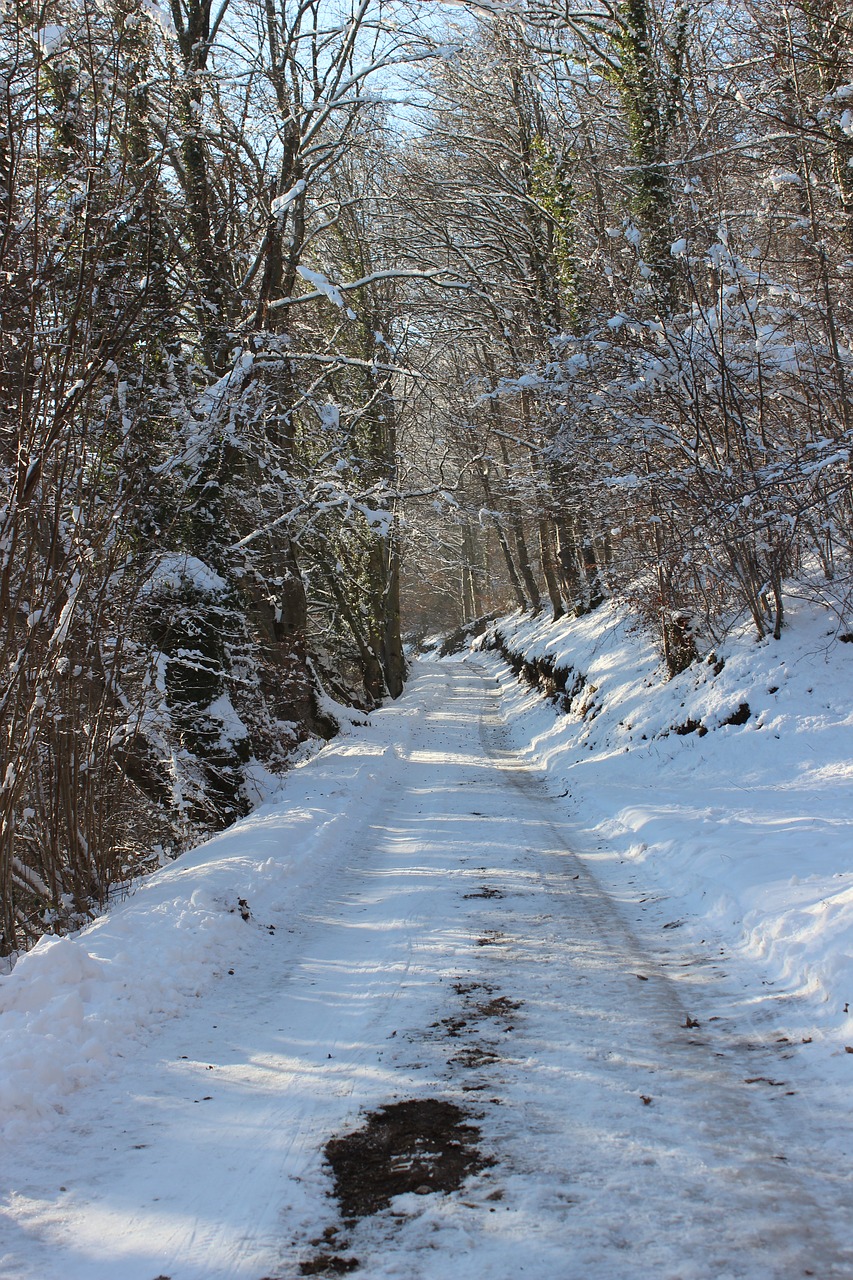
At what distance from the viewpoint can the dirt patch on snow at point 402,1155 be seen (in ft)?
8.57

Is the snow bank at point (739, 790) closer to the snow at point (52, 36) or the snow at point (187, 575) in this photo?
the snow at point (187, 575)

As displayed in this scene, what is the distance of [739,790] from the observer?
789 cm

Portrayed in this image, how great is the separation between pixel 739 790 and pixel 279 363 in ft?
24.0

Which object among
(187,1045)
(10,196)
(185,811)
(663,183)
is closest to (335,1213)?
(187,1045)

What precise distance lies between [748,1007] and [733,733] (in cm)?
564

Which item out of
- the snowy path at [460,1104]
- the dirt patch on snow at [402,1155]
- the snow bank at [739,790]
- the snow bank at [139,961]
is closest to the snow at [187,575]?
the snow bank at [139,961]

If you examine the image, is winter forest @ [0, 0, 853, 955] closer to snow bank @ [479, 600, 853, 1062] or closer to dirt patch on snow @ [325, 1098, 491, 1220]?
snow bank @ [479, 600, 853, 1062]

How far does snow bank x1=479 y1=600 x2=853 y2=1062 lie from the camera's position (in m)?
4.39

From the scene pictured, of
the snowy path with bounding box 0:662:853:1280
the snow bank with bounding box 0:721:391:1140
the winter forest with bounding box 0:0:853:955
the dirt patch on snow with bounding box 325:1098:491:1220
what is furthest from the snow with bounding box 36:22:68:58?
the dirt patch on snow with bounding box 325:1098:491:1220

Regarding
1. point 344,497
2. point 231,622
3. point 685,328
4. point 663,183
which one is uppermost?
point 663,183

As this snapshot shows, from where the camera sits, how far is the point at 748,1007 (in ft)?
12.8

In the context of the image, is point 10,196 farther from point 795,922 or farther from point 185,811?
point 185,811

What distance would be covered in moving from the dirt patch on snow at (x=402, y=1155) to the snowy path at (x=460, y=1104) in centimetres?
6

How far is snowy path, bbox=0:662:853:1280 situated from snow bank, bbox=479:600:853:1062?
57cm
